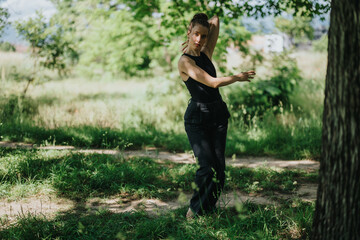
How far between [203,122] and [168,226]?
118cm

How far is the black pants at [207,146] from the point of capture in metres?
3.30

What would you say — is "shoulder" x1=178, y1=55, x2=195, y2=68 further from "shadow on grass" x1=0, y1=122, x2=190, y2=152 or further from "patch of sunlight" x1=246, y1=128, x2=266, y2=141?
"patch of sunlight" x1=246, y1=128, x2=266, y2=141

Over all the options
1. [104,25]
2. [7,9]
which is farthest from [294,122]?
[104,25]

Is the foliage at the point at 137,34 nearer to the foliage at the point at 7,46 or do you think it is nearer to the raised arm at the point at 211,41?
the foliage at the point at 7,46

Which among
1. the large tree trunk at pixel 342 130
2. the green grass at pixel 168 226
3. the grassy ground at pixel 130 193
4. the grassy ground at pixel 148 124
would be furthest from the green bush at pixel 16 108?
the large tree trunk at pixel 342 130

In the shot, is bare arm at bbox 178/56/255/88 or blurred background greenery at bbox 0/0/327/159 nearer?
bare arm at bbox 178/56/255/88

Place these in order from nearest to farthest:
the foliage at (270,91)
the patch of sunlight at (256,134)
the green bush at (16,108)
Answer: the patch of sunlight at (256,134) < the green bush at (16,108) < the foliage at (270,91)

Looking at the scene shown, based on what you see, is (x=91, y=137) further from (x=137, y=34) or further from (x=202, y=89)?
(x=137, y=34)

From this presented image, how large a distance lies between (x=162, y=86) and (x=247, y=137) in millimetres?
5407

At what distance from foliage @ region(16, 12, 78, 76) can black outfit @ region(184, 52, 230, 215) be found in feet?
25.9

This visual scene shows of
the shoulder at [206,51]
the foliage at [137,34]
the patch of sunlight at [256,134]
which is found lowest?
the patch of sunlight at [256,134]

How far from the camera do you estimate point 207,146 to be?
3.33 metres

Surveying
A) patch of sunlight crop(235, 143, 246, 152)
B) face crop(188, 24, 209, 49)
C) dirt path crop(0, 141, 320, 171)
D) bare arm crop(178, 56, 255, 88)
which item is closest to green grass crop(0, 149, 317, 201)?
dirt path crop(0, 141, 320, 171)

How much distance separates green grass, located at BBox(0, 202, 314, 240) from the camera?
3076 mm
